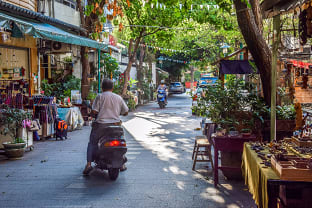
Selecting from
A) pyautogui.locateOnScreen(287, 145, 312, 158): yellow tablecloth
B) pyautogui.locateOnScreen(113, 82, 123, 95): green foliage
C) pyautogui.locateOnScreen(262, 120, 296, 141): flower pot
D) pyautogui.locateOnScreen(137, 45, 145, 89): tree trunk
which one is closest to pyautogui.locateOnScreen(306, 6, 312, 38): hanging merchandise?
pyautogui.locateOnScreen(287, 145, 312, 158): yellow tablecloth

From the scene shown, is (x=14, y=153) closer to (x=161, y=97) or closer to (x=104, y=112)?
(x=104, y=112)

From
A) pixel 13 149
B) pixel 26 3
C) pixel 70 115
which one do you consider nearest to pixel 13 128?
pixel 13 149

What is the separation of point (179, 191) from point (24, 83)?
943 cm

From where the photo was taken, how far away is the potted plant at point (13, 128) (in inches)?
345

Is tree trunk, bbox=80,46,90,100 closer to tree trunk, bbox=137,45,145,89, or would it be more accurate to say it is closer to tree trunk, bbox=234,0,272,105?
tree trunk, bbox=234,0,272,105

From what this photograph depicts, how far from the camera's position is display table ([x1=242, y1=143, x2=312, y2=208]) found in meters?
3.74

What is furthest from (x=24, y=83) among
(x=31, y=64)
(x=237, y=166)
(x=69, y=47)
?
(x=237, y=166)

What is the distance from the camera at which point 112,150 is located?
665cm

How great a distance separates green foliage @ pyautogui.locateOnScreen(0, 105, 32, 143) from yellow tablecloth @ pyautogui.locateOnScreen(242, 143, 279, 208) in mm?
6088

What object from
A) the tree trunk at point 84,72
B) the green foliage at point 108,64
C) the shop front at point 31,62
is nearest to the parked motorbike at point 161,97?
the green foliage at point 108,64

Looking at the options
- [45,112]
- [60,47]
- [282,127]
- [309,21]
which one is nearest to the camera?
[309,21]

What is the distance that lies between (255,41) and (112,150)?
392 centimetres

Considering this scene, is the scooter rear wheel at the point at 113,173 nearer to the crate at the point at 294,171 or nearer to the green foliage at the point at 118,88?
the crate at the point at 294,171

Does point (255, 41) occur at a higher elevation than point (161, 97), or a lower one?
higher
